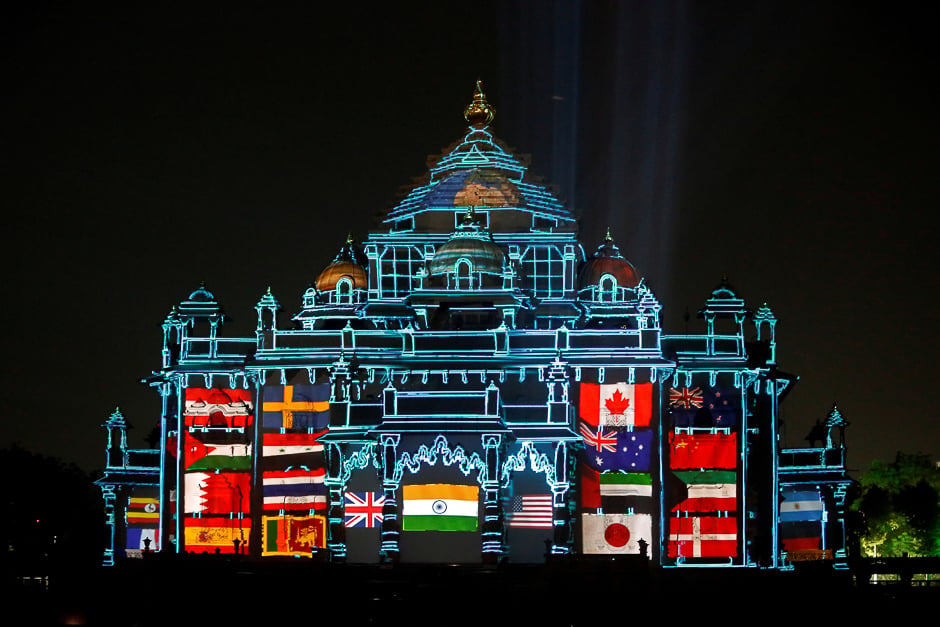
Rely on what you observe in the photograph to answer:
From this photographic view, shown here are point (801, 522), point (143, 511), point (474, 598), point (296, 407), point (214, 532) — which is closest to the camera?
point (474, 598)

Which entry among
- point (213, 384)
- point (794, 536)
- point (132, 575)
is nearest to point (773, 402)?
point (794, 536)

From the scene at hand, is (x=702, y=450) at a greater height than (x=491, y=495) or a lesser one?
greater

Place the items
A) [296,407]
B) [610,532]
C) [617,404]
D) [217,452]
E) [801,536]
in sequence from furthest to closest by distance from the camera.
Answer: [801,536] < [217,452] < [296,407] < [617,404] < [610,532]

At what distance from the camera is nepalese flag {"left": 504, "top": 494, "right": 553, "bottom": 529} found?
7138 centimetres

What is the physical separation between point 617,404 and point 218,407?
14235mm

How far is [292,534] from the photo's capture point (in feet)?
245

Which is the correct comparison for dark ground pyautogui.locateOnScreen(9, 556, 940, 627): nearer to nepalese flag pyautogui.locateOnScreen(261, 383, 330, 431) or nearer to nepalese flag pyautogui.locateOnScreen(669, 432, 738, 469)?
nepalese flag pyautogui.locateOnScreen(669, 432, 738, 469)

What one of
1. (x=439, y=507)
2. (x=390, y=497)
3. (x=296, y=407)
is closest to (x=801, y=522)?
(x=439, y=507)

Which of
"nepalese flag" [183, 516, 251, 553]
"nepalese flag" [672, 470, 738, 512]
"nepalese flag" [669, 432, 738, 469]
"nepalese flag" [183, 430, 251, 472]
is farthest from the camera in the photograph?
"nepalese flag" [183, 430, 251, 472]

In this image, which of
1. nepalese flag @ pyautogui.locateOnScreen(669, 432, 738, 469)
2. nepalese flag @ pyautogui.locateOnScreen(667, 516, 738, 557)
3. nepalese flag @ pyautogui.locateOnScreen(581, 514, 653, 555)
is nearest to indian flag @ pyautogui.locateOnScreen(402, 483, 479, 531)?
nepalese flag @ pyautogui.locateOnScreen(581, 514, 653, 555)

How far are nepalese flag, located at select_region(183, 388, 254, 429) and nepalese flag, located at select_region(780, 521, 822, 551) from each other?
19373 mm

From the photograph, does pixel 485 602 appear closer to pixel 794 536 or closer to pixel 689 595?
pixel 689 595

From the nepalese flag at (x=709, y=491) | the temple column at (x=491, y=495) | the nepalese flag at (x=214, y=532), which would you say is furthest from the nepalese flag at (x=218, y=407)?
the nepalese flag at (x=709, y=491)

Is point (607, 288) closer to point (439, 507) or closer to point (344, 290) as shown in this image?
point (344, 290)
